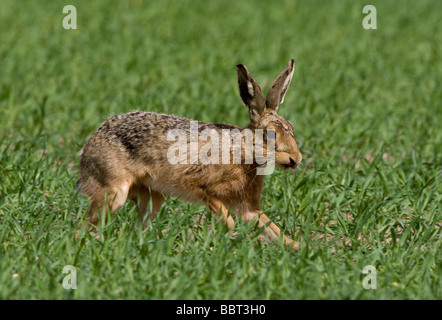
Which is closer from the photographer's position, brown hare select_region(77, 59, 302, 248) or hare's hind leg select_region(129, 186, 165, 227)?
brown hare select_region(77, 59, 302, 248)

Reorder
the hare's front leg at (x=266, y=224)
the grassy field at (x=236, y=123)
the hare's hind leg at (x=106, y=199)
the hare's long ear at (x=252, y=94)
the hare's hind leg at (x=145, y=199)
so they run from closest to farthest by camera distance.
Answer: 1. the grassy field at (x=236, y=123)
2. the hare's front leg at (x=266, y=224)
3. the hare's long ear at (x=252, y=94)
4. the hare's hind leg at (x=106, y=199)
5. the hare's hind leg at (x=145, y=199)

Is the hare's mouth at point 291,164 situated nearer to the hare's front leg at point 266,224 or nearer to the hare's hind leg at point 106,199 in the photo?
the hare's front leg at point 266,224

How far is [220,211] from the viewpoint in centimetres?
495

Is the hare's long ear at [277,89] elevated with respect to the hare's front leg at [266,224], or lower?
elevated

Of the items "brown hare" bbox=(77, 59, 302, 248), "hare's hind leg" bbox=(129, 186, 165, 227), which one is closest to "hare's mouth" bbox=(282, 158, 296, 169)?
"brown hare" bbox=(77, 59, 302, 248)

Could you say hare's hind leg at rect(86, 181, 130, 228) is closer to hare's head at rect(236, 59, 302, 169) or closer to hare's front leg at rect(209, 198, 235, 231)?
hare's front leg at rect(209, 198, 235, 231)

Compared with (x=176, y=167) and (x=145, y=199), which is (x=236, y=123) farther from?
(x=176, y=167)

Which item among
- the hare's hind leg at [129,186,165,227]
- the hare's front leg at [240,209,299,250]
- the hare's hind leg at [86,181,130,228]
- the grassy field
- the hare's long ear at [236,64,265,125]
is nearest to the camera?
the grassy field

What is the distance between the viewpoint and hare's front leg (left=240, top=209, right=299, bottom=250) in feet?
15.8

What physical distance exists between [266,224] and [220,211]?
310 millimetres

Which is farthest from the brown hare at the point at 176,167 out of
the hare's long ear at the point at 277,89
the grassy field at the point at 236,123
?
the grassy field at the point at 236,123

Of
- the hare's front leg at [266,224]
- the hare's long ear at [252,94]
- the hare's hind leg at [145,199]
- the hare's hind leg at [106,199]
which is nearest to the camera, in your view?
Answer: the hare's front leg at [266,224]

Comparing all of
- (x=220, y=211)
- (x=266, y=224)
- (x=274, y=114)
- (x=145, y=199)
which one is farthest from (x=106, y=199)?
(x=274, y=114)

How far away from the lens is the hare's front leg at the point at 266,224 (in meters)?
4.80
